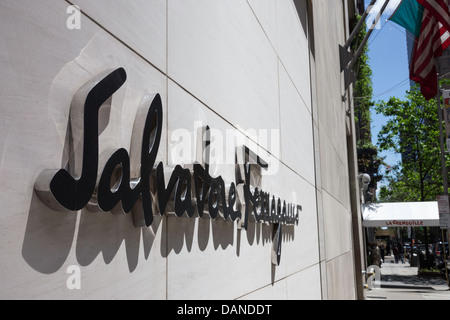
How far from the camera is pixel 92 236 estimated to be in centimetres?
165

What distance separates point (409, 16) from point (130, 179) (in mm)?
13627

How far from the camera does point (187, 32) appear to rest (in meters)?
2.68

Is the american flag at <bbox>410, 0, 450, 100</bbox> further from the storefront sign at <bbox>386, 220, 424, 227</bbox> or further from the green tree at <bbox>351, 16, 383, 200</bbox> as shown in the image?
the green tree at <bbox>351, 16, 383, 200</bbox>

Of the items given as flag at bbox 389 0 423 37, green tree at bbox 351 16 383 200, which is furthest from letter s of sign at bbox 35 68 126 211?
green tree at bbox 351 16 383 200

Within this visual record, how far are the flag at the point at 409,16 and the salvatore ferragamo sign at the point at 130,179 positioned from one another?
1204 centimetres

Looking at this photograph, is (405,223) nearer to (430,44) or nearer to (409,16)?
(430,44)

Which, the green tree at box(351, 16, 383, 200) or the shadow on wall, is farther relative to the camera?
the green tree at box(351, 16, 383, 200)

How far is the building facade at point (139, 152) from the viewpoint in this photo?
135 centimetres

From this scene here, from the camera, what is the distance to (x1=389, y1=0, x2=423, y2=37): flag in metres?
13.1

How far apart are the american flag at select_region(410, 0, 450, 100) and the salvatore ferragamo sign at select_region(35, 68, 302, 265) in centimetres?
1130

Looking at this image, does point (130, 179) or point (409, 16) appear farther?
point (409, 16)

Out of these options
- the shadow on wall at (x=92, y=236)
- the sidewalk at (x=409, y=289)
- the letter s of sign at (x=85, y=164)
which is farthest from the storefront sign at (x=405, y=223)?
the letter s of sign at (x=85, y=164)

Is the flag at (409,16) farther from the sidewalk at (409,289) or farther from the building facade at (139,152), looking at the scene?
the building facade at (139,152)

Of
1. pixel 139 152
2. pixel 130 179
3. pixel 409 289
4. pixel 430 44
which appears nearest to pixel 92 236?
pixel 130 179
